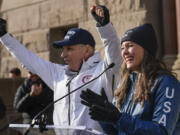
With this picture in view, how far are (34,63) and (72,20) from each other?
3.58 meters

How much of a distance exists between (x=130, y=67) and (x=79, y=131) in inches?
25.6

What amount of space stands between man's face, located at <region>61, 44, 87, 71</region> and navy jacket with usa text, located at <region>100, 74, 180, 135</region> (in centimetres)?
120

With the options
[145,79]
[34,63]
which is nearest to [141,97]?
[145,79]

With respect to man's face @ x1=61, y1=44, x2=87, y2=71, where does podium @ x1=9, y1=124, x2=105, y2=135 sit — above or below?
below

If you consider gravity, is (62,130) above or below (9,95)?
above

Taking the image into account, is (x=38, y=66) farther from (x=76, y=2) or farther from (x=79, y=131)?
(x=76, y=2)

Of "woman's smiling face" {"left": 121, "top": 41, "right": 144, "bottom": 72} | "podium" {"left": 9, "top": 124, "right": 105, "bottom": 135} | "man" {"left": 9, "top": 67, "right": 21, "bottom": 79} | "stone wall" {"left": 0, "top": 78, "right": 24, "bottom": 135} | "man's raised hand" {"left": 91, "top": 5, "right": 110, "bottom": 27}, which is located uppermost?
"man's raised hand" {"left": 91, "top": 5, "right": 110, "bottom": 27}

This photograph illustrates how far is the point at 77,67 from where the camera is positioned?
365 centimetres

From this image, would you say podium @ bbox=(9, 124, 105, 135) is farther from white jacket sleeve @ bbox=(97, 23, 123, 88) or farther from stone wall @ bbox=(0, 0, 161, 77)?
stone wall @ bbox=(0, 0, 161, 77)

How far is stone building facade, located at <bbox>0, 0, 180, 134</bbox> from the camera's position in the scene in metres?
6.21

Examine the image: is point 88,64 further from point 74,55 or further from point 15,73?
point 15,73

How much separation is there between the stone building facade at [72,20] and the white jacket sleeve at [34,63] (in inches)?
88.7

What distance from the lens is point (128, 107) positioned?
8.52ft

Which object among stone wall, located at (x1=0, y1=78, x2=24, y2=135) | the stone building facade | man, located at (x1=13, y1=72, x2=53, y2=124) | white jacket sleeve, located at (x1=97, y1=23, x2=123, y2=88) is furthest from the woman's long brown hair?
stone wall, located at (x1=0, y1=78, x2=24, y2=135)
